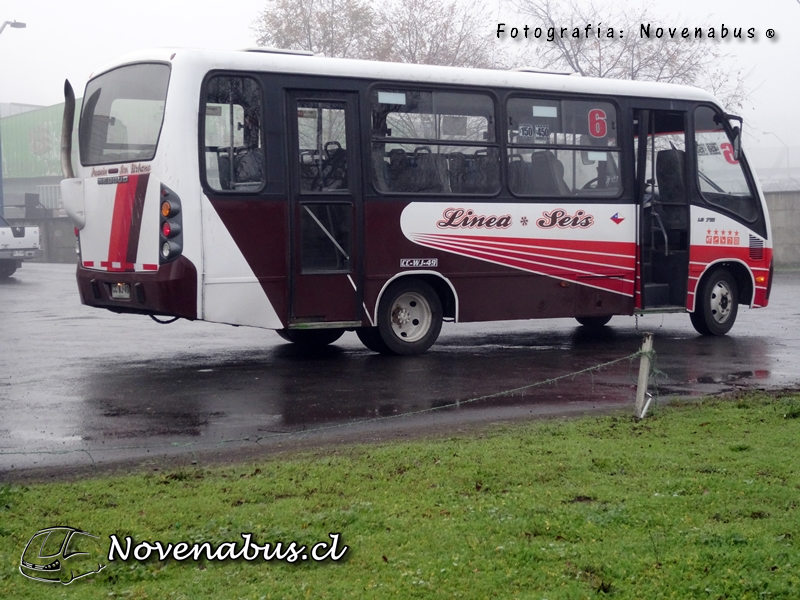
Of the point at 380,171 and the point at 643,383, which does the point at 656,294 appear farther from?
the point at 643,383

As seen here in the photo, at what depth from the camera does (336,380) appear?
10695 millimetres

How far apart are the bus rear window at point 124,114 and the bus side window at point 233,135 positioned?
0.51 meters

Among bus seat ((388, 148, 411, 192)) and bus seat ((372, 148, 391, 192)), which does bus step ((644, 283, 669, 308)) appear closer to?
bus seat ((388, 148, 411, 192))

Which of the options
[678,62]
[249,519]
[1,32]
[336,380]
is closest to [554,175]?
[336,380]

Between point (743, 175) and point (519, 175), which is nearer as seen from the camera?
point (519, 175)

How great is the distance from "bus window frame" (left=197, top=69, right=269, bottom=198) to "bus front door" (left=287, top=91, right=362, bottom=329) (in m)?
0.31

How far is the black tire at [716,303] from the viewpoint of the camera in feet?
47.9

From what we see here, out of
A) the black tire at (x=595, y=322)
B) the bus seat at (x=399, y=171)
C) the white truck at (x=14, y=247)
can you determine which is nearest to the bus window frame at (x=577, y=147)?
the bus seat at (x=399, y=171)

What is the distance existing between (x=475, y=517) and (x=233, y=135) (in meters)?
6.71

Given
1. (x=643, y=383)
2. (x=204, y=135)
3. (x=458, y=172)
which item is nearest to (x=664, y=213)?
(x=458, y=172)

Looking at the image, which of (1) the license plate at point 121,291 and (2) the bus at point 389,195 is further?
(1) the license plate at point 121,291

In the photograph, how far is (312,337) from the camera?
13.5m

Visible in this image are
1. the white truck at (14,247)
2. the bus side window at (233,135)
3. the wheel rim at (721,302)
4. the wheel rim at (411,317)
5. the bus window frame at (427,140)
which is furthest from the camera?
the white truck at (14,247)

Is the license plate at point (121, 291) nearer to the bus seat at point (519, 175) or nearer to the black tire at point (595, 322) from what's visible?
the bus seat at point (519, 175)
